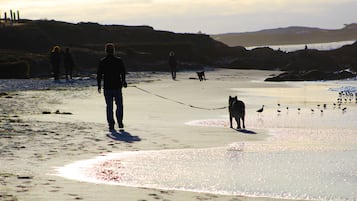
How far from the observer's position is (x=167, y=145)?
996 centimetres

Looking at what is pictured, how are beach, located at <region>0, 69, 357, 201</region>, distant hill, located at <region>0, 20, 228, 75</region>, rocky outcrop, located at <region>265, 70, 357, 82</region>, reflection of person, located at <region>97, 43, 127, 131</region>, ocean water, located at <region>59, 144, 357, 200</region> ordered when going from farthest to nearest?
distant hill, located at <region>0, 20, 228, 75</region>
rocky outcrop, located at <region>265, 70, 357, 82</region>
reflection of person, located at <region>97, 43, 127, 131</region>
ocean water, located at <region>59, 144, 357, 200</region>
beach, located at <region>0, 69, 357, 201</region>

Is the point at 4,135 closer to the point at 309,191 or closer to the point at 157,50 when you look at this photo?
the point at 309,191

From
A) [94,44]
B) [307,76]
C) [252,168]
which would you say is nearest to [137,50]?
[94,44]

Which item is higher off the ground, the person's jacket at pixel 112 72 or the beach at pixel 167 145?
the person's jacket at pixel 112 72

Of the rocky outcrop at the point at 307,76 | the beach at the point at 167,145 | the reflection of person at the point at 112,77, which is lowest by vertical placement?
the rocky outcrop at the point at 307,76

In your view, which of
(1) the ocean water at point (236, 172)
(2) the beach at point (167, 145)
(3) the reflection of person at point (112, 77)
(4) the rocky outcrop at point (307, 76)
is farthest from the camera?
(4) the rocky outcrop at point (307, 76)

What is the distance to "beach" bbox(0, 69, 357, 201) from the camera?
6.58 meters

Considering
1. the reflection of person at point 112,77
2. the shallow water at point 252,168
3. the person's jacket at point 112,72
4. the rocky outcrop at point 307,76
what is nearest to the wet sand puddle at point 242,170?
the shallow water at point 252,168

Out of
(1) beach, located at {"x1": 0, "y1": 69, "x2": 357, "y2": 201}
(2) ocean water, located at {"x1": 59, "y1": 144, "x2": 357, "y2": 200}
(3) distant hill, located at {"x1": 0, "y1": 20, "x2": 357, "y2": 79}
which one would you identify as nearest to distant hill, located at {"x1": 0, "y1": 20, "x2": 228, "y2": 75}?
(3) distant hill, located at {"x1": 0, "y1": 20, "x2": 357, "y2": 79}

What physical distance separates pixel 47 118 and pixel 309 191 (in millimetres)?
7712

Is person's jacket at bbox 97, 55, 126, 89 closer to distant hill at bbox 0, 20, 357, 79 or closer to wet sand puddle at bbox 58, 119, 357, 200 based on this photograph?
wet sand puddle at bbox 58, 119, 357, 200

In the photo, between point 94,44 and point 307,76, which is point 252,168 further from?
point 94,44

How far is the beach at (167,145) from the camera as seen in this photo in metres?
6.58

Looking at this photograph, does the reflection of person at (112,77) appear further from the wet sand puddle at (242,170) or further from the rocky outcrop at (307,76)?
the rocky outcrop at (307,76)
